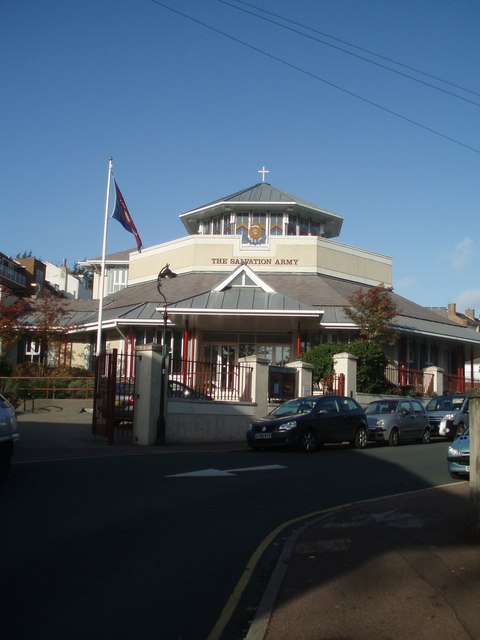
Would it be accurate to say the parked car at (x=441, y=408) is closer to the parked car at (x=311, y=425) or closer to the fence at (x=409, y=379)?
the parked car at (x=311, y=425)

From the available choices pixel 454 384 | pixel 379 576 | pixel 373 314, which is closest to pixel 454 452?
pixel 379 576

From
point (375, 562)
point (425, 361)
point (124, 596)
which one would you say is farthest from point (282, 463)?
point (425, 361)

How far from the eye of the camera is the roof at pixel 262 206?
4138cm

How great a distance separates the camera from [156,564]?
732 cm

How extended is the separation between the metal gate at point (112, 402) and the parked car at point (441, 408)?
416 inches

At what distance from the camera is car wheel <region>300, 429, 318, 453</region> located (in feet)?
64.7

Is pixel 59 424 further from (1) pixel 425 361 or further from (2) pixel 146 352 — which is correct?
(1) pixel 425 361

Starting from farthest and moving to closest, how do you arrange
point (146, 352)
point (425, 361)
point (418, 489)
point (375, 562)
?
1. point (425, 361)
2. point (146, 352)
3. point (418, 489)
4. point (375, 562)

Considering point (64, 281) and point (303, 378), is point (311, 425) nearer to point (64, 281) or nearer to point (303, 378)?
point (303, 378)

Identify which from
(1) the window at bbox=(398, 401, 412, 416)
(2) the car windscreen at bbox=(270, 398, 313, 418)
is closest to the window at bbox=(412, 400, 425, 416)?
(1) the window at bbox=(398, 401, 412, 416)

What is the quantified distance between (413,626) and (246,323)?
2852 cm

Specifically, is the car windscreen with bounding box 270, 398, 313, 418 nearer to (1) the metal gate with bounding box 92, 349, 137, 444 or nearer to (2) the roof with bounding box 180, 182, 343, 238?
(1) the metal gate with bounding box 92, 349, 137, 444

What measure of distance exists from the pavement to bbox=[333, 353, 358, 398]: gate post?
57.5 feet

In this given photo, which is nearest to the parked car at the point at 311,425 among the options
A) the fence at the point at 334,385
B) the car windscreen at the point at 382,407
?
the car windscreen at the point at 382,407
